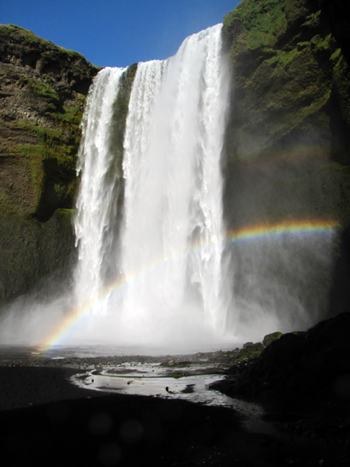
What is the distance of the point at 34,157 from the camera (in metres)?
22.9

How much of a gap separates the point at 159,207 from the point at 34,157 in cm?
865

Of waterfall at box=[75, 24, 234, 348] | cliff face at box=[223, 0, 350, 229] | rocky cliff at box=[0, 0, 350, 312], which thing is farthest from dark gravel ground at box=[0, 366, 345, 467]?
cliff face at box=[223, 0, 350, 229]

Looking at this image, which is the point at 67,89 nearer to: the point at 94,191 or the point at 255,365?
the point at 94,191

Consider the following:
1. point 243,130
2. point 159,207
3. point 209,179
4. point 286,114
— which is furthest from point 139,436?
point 159,207

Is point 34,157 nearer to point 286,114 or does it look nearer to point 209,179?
point 209,179

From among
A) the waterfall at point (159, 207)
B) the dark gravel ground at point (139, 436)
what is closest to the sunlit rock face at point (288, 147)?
the waterfall at point (159, 207)

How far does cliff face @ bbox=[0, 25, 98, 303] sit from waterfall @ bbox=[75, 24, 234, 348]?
4.15ft

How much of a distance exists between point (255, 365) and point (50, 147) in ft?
A: 69.4

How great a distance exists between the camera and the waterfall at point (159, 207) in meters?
19.3

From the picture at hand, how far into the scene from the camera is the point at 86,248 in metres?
23.6

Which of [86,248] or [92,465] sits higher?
[86,248]

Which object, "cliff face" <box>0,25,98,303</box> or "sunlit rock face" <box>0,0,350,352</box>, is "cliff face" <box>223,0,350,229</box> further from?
"cliff face" <box>0,25,98,303</box>

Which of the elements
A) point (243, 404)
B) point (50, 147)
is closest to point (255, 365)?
point (243, 404)

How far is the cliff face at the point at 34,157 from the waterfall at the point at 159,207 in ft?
4.15
